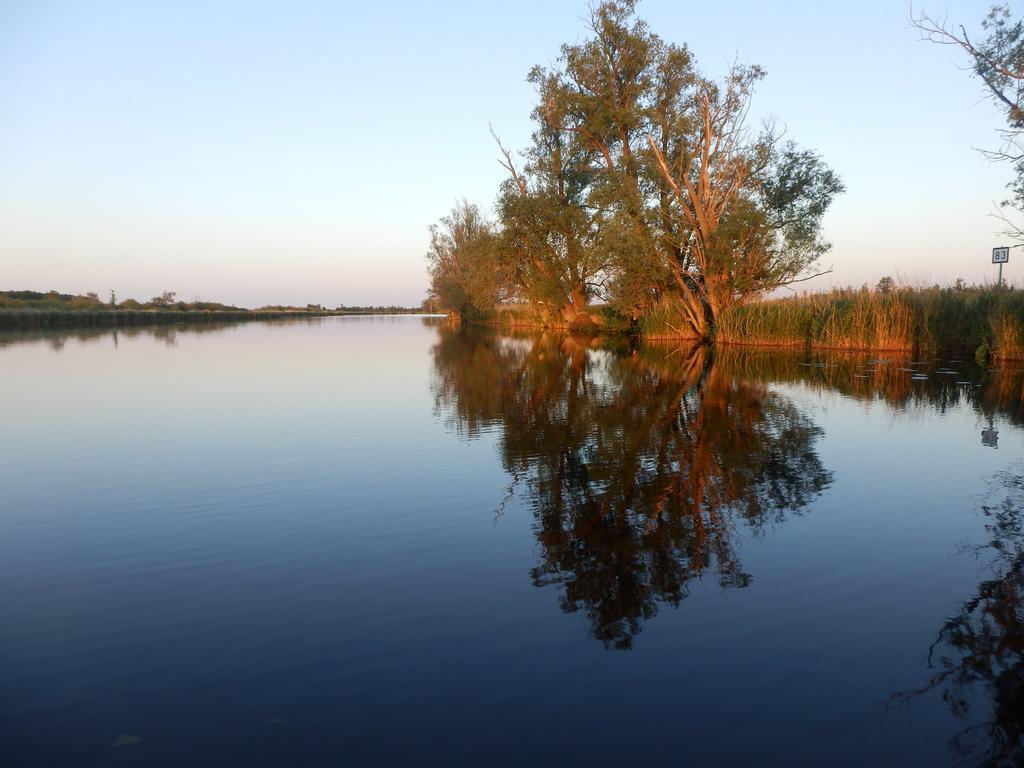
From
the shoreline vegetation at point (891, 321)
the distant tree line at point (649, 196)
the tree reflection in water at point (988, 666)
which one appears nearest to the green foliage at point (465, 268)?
the distant tree line at point (649, 196)

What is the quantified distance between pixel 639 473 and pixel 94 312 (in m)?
70.9

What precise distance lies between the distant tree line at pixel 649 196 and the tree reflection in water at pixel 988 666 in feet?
85.1

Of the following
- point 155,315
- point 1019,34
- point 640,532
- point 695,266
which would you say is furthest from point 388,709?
point 155,315

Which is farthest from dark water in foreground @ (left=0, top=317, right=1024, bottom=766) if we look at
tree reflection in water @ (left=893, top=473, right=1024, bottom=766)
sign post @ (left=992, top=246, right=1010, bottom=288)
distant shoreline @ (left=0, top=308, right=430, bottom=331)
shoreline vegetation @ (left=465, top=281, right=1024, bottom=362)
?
distant shoreline @ (left=0, top=308, right=430, bottom=331)

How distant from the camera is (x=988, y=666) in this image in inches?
153

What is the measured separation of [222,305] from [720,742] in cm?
11062

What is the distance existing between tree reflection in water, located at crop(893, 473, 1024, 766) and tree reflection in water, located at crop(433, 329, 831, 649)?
1427mm

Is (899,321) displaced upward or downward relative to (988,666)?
upward

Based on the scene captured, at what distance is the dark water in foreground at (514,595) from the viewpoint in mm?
3371

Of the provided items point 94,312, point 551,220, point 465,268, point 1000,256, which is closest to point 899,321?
point 1000,256

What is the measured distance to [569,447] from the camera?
32.3 ft

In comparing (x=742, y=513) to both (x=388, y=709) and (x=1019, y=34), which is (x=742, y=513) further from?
(x=1019, y=34)

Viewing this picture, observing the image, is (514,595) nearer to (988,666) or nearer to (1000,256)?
(988,666)

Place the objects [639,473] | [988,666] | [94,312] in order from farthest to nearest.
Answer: [94,312] → [639,473] → [988,666]
